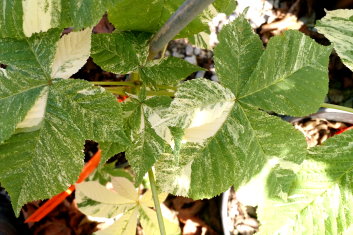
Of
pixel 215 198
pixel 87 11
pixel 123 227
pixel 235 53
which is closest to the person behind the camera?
pixel 87 11

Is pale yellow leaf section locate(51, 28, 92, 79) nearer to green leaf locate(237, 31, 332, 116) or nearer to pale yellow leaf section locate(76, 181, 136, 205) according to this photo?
green leaf locate(237, 31, 332, 116)

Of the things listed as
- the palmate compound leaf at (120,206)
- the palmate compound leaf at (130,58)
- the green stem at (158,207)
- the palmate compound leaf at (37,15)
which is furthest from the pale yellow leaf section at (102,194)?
the palmate compound leaf at (37,15)

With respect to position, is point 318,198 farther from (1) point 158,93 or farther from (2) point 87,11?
(2) point 87,11

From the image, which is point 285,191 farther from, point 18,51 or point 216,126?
point 18,51

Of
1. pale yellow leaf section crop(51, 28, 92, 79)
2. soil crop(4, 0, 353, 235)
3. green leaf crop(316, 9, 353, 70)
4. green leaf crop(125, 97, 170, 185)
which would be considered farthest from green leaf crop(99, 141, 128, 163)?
soil crop(4, 0, 353, 235)

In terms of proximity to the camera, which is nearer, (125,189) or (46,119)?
(46,119)

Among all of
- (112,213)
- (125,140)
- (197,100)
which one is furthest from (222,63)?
(112,213)

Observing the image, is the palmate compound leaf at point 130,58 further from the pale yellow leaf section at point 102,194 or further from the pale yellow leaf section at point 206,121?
the pale yellow leaf section at point 102,194

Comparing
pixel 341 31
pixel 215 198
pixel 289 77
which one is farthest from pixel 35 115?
pixel 215 198
